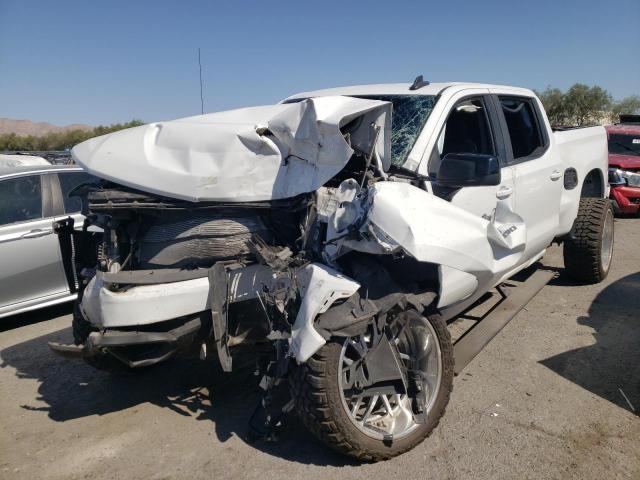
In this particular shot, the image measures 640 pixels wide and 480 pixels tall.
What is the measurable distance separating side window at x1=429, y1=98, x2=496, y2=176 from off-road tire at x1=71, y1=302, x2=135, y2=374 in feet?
9.42

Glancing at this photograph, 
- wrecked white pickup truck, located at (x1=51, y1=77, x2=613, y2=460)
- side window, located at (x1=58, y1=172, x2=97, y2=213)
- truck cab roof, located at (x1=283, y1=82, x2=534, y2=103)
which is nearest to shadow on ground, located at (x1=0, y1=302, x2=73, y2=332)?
side window, located at (x1=58, y1=172, x2=97, y2=213)

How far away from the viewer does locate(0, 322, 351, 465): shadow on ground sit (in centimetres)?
314

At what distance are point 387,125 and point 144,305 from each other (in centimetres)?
170

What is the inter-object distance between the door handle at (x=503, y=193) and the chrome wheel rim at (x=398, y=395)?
1325mm

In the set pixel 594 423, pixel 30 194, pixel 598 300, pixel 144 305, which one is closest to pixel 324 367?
pixel 144 305

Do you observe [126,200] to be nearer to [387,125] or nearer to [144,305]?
[144,305]

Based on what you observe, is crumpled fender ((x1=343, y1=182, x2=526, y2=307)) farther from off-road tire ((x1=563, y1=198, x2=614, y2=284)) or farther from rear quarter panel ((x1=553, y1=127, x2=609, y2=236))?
off-road tire ((x1=563, y1=198, x2=614, y2=284))

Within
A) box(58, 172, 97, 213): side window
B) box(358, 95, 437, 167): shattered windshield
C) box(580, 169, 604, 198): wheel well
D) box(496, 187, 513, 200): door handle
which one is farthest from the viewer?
box(580, 169, 604, 198): wheel well

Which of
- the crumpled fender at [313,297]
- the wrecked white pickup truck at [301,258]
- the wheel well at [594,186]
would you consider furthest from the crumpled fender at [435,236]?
the wheel well at [594,186]

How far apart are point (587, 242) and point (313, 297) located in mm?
4044

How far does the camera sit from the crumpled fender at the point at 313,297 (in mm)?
2600

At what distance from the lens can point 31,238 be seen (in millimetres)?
5246

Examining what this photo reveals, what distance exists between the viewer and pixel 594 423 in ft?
10.6

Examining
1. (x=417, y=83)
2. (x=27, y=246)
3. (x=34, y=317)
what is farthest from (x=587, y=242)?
(x=34, y=317)
